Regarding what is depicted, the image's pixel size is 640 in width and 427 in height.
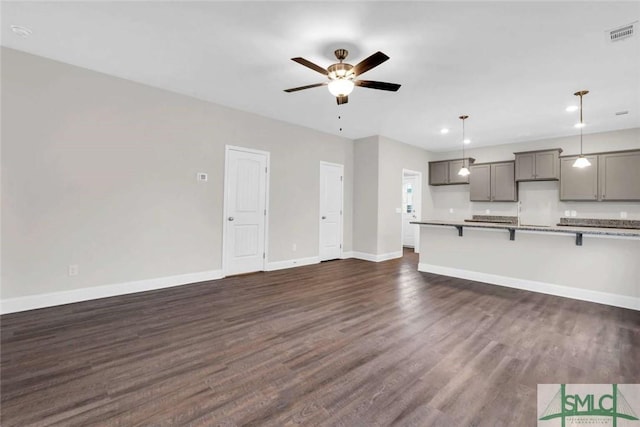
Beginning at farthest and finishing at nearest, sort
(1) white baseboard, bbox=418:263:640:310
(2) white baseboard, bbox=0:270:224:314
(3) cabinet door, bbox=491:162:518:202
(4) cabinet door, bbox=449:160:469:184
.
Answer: (4) cabinet door, bbox=449:160:469:184 < (3) cabinet door, bbox=491:162:518:202 < (1) white baseboard, bbox=418:263:640:310 < (2) white baseboard, bbox=0:270:224:314

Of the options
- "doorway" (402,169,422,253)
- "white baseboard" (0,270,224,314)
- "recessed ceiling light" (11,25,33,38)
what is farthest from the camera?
"doorway" (402,169,422,253)

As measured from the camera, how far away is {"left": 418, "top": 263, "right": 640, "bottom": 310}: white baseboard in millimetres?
3664

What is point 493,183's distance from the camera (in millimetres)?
6949

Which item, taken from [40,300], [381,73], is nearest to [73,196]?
[40,300]

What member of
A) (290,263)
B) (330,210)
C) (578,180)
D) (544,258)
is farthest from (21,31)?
(578,180)

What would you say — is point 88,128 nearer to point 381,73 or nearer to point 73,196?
point 73,196

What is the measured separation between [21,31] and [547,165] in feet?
27.9

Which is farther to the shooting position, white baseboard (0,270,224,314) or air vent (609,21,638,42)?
white baseboard (0,270,224,314)

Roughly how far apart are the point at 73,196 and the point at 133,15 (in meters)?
2.24

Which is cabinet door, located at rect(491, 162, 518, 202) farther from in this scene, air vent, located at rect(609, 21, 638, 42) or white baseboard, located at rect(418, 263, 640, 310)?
air vent, located at rect(609, 21, 638, 42)

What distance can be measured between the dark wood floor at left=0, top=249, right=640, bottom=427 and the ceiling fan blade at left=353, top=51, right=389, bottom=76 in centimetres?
254

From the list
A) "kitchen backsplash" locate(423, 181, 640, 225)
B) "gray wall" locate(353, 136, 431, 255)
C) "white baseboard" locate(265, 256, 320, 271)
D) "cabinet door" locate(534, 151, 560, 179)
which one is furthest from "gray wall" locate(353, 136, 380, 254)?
"cabinet door" locate(534, 151, 560, 179)

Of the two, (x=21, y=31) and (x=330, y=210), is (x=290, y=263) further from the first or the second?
(x=21, y=31)

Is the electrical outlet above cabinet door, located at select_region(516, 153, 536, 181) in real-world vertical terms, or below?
below
